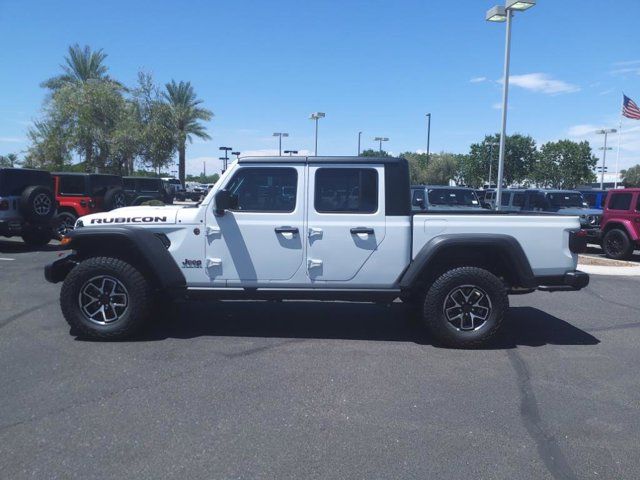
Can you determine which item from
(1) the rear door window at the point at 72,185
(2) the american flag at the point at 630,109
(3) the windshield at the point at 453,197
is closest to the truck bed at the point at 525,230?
(3) the windshield at the point at 453,197

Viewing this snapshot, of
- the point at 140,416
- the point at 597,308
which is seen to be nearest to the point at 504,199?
the point at 597,308

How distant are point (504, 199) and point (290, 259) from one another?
1469 centimetres

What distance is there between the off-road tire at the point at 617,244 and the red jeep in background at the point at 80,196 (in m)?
13.1

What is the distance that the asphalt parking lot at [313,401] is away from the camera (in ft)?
11.3

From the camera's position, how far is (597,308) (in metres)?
7.99

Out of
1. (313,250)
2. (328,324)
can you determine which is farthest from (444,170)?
(313,250)

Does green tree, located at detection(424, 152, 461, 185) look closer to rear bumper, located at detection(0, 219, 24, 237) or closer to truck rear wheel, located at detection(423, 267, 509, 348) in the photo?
rear bumper, located at detection(0, 219, 24, 237)

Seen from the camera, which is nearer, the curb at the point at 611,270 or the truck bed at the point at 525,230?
the truck bed at the point at 525,230

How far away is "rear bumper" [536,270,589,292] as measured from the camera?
18.9ft

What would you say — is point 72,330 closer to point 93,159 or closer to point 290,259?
point 290,259

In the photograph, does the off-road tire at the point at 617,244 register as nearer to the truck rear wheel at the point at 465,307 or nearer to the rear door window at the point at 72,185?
the truck rear wheel at the point at 465,307

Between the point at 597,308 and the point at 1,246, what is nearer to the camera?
the point at 597,308

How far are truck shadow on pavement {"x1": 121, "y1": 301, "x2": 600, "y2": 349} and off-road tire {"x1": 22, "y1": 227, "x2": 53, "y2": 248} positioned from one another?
798cm

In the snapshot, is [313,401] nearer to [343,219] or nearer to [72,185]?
[343,219]
